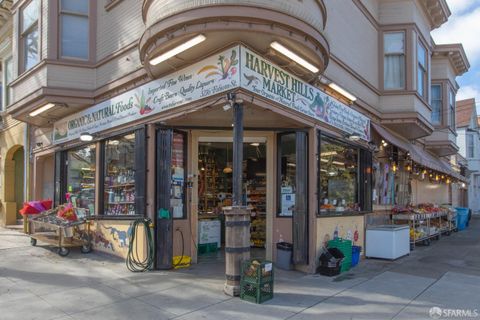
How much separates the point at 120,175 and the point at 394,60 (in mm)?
8859

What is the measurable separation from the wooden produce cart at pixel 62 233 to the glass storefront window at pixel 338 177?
18.9 ft

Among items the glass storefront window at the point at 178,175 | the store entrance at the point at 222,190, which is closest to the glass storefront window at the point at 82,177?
the store entrance at the point at 222,190

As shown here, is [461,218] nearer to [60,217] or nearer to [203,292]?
[203,292]

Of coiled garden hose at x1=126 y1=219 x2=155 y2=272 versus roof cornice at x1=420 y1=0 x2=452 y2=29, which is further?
roof cornice at x1=420 y1=0 x2=452 y2=29

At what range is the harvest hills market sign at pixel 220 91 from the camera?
7035 millimetres

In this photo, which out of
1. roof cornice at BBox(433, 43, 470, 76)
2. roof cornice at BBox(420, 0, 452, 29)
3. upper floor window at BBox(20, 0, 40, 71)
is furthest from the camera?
roof cornice at BBox(433, 43, 470, 76)

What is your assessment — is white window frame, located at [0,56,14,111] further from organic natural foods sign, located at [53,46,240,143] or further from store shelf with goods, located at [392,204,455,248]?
store shelf with goods, located at [392,204,455,248]

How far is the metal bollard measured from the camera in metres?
6.60

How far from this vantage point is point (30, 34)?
487 inches

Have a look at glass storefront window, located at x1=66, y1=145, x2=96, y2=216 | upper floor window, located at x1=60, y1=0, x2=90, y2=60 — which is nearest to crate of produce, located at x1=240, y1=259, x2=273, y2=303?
glass storefront window, located at x1=66, y1=145, x2=96, y2=216

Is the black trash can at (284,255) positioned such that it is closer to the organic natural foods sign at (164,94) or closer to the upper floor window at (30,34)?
the organic natural foods sign at (164,94)

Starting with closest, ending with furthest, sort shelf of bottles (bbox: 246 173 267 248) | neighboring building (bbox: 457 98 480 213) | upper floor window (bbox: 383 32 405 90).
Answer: shelf of bottles (bbox: 246 173 267 248) → upper floor window (bbox: 383 32 405 90) → neighboring building (bbox: 457 98 480 213)

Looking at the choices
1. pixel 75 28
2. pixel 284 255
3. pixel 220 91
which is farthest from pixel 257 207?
pixel 75 28

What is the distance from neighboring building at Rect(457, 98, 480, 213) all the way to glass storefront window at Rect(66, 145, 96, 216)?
109 feet
